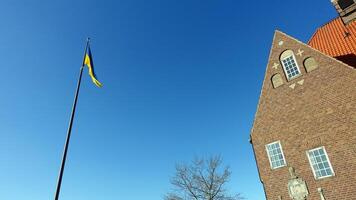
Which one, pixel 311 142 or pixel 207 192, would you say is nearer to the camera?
pixel 311 142

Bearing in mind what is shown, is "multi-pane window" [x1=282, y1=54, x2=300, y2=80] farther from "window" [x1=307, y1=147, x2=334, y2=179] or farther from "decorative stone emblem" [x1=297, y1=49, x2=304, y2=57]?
"window" [x1=307, y1=147, x2=334, y2=179]

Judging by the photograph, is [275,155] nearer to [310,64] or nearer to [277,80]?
[277,80]

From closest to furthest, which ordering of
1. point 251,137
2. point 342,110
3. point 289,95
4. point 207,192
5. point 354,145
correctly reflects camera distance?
point 354,145, point 342,110, point 289,95, point 251,137, point 207,192

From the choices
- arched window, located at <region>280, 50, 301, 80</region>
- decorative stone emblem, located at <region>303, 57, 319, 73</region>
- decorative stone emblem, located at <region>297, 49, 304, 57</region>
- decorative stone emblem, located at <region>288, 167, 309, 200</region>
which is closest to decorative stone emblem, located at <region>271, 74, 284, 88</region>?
arched window, located at <region>280, 50, 301, 80</region>

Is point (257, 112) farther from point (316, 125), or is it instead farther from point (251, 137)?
point (316, 125)

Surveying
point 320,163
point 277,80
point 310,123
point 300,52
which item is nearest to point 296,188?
point 320,163

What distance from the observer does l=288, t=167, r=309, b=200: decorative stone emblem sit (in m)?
14.5

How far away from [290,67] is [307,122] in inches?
179

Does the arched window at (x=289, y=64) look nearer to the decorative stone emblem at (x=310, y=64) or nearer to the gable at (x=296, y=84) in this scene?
the gable at (x=296, y=84)

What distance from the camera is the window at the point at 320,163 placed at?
46.5ft

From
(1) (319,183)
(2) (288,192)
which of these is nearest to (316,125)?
(1) (319,183)

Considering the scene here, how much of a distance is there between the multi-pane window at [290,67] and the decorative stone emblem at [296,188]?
6605 millimetres

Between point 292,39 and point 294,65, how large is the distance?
2324 millimetres

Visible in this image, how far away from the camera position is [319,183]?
14156mm
